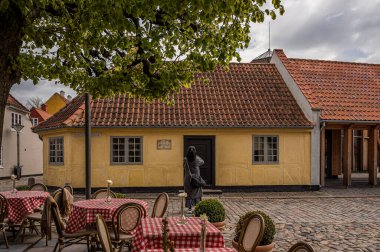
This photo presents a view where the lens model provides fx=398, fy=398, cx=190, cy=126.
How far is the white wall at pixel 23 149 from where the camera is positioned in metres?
28.7

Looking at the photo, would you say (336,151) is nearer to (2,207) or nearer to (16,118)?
(2,207)

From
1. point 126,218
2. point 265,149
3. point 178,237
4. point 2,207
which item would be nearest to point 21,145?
point 265,149

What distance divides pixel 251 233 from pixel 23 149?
29639 millimetres

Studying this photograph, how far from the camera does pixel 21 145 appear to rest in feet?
103

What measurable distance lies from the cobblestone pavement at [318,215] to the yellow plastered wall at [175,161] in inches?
39.5

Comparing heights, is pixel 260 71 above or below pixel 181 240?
above

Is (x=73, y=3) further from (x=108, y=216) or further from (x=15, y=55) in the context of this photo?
(x=108, y=216)

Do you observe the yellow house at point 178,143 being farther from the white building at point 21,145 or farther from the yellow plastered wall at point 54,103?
the yellow plastered wall at point 54,103

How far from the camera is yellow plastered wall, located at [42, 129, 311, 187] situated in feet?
55.1

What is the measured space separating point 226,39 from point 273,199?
9.13 meters

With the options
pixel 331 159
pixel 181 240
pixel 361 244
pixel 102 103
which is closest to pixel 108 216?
pixel 181 240

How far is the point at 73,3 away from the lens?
694cm

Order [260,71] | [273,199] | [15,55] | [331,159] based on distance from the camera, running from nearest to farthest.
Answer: [15,55] < [273,199] < [260,71] < [331,159]

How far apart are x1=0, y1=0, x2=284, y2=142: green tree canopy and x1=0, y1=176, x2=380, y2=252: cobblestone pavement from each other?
145 inches
